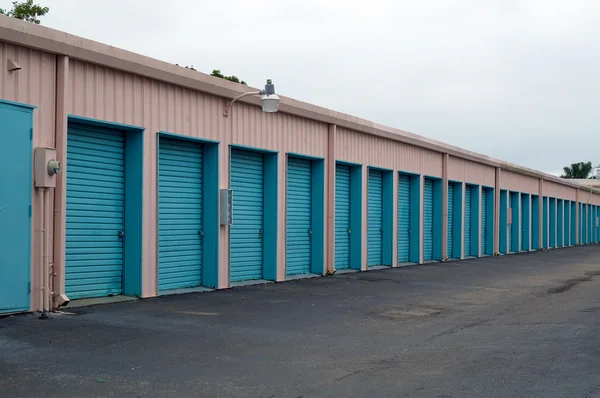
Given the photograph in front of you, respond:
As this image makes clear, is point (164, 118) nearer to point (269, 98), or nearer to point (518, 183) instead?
point (269, 98)

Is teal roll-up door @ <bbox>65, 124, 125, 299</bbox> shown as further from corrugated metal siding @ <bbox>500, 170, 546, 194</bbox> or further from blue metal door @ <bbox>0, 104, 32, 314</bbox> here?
corrugated metal siding @ <bbox>500, 170, 546, 194</bbox>

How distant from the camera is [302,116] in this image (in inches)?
736

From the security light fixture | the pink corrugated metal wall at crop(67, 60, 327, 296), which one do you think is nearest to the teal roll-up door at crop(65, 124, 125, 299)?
the pink corrugated metal wall at crop(67, 60, 327, 296)

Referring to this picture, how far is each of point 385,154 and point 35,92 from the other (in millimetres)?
14024

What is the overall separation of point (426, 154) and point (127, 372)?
20574 mm

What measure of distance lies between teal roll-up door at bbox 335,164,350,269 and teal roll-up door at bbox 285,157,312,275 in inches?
57.0

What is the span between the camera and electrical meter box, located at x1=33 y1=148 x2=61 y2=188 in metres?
11.0

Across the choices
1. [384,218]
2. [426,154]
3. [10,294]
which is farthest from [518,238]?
[10,294]

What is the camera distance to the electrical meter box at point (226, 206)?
15469mm

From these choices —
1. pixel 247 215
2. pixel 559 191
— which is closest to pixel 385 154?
pixel 247 215

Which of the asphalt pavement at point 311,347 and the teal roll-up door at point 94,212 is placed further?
the teal roll-up door at point 94,212

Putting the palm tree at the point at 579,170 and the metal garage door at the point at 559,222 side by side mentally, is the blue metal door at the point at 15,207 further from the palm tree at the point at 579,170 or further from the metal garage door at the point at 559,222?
the palm tree at the point at 579,170

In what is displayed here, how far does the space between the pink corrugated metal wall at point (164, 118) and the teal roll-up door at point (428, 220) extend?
391 inches

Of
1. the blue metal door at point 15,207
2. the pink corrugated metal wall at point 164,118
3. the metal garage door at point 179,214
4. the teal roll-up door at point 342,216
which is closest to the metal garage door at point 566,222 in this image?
the teal roll-up door at point 342,216
